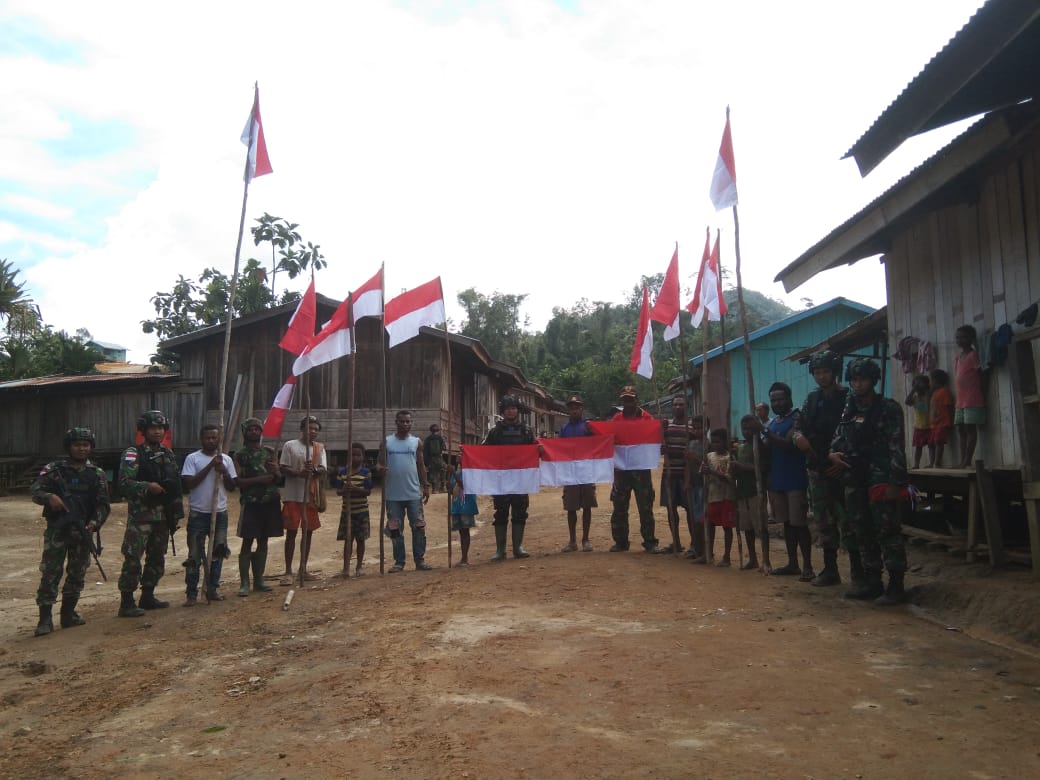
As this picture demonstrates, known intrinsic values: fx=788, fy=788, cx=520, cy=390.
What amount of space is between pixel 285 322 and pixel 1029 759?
67.3ft

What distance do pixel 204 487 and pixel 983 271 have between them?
7596 millimetres

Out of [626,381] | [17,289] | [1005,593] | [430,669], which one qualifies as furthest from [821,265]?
[626,381]

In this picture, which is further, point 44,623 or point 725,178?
point 725,178

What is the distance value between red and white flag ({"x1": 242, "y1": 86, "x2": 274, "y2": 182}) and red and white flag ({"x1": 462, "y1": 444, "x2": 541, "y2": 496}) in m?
3.83

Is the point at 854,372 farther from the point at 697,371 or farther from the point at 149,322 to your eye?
the point at 149,322

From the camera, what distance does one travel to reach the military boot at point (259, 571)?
26.6ft

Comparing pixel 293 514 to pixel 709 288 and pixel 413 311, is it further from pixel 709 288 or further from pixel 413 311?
pixel 709 288

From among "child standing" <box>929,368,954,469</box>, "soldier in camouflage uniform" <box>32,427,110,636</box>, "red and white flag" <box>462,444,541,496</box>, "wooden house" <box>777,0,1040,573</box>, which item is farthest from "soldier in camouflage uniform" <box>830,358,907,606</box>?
"soldier in camouflage uniform" <box>32,427,110,636</box>

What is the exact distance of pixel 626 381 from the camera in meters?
44.0

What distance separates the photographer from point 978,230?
7.31m

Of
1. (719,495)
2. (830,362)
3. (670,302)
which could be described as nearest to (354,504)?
(719,495)

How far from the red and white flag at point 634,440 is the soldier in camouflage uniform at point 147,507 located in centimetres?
465

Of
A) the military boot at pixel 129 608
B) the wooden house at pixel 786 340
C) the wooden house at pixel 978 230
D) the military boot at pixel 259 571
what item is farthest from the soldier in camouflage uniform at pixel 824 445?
the wooden house at pixel 786 340

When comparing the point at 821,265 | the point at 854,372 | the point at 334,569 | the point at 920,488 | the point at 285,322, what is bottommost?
the point at 334,569
